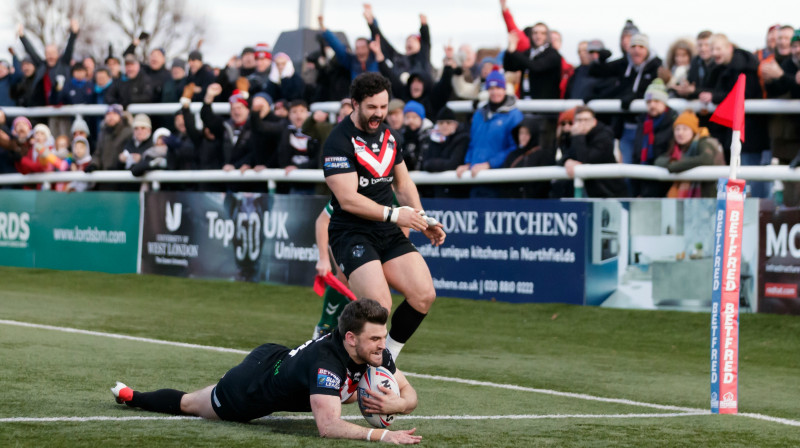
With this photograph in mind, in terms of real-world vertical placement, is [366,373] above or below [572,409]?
above

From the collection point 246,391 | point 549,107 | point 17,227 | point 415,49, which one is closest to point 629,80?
point 549,107

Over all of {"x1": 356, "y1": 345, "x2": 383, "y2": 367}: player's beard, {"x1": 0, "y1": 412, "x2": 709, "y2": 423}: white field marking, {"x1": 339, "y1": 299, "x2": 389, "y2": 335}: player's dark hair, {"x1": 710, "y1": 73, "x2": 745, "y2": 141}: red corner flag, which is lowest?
{"x1": 0, "y1": 412, "x2": 709, "y2": 423}: white field marking

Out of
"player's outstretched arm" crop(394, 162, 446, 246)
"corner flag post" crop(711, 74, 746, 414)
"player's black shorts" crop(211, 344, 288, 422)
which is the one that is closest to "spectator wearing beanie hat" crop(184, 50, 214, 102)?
"player's outstretched arm" crop(394, 162, 446, 246)

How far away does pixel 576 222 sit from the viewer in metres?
15.2

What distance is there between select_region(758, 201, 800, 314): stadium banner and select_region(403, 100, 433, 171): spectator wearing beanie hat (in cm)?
519

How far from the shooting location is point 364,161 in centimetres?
920

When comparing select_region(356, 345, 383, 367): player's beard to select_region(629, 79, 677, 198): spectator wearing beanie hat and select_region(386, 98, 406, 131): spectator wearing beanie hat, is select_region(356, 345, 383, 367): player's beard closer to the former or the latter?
select_region(629, 79, 677, 198): spectator wearing beanie hat

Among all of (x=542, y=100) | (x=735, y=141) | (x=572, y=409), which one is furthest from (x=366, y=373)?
(x=542, y=100)

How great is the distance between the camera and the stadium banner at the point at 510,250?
50.5ft

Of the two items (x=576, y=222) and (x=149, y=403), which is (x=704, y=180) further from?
(x=149, y=403)

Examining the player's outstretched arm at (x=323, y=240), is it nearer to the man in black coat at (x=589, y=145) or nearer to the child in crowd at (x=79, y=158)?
the man in black coat at (x=589, y=145)

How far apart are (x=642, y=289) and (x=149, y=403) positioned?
8312mm

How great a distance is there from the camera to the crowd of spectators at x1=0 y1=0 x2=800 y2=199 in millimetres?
15203

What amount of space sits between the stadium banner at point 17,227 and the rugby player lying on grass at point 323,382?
52.0 feet
